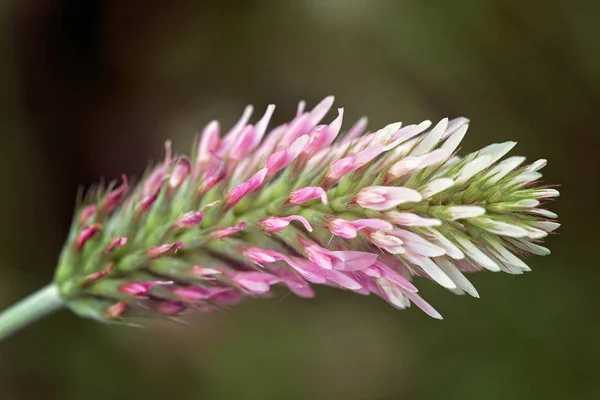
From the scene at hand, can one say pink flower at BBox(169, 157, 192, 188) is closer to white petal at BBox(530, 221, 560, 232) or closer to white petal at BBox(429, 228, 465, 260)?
white petal at BBox(429, 228, 465, 260)

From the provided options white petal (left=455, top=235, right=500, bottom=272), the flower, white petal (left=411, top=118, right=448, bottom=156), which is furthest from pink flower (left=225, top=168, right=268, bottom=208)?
white petal (left=455, top=235, right=500, bottom=272)

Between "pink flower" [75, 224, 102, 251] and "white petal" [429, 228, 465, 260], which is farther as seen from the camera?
"pink flower" [75, 224, 102, 251]

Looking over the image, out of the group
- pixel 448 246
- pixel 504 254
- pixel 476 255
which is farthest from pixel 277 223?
pixel 504 254

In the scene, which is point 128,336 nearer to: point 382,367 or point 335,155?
point 382,367

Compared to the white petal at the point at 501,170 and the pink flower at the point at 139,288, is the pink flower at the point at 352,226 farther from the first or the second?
the pink flower at the point at 139,288

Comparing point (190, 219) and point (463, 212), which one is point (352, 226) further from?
point (190, 219)

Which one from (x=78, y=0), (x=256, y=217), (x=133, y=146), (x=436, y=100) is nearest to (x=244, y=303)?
(x=133, y=146)
